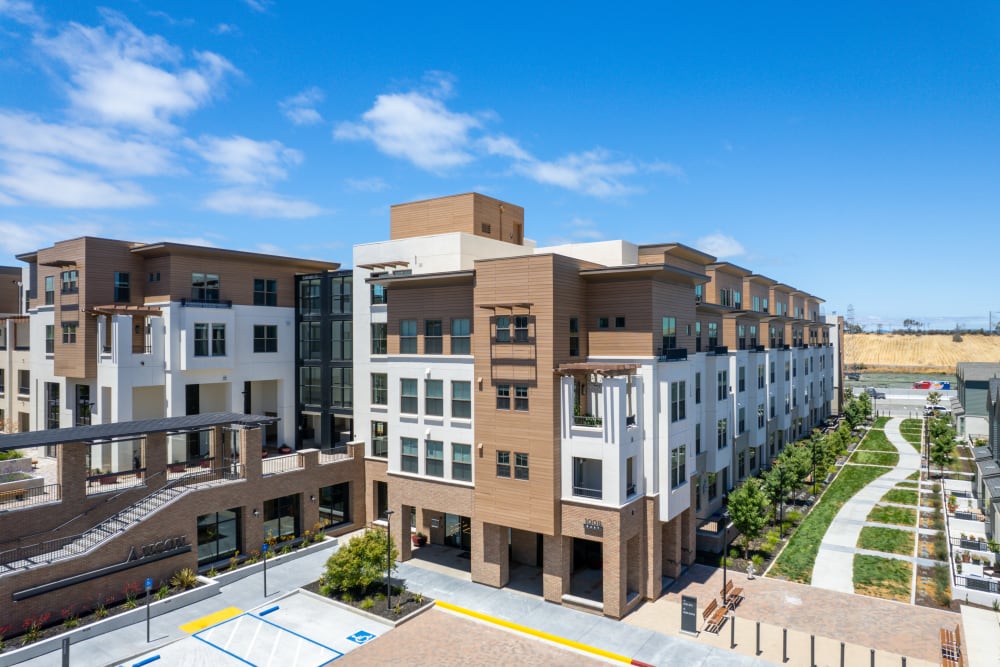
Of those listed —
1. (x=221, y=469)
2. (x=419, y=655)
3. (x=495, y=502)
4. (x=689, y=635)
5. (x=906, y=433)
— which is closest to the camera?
(x=419, y=655)

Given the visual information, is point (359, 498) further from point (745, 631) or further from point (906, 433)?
point (906, 433)

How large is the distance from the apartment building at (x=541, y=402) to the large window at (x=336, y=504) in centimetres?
154

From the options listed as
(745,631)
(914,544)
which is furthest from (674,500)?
(914,544)

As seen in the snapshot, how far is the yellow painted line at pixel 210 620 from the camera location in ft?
78.6

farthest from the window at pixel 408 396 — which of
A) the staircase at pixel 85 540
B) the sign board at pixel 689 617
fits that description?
the sign board at pixel 689 617

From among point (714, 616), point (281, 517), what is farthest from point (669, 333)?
point (281, 517)

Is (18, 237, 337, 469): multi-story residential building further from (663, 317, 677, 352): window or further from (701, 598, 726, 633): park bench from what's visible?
(701, 598, 726, 633): park bench

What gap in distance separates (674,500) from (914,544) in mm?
17086

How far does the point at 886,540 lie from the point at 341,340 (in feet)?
113

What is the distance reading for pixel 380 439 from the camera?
36500 millimetres

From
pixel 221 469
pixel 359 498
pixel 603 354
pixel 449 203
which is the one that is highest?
pixel 449 203

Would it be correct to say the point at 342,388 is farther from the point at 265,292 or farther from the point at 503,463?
the point at 503,463

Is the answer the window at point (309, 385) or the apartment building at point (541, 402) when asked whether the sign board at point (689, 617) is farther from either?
the window at point (309, 385)

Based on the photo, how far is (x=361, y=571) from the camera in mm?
26422
